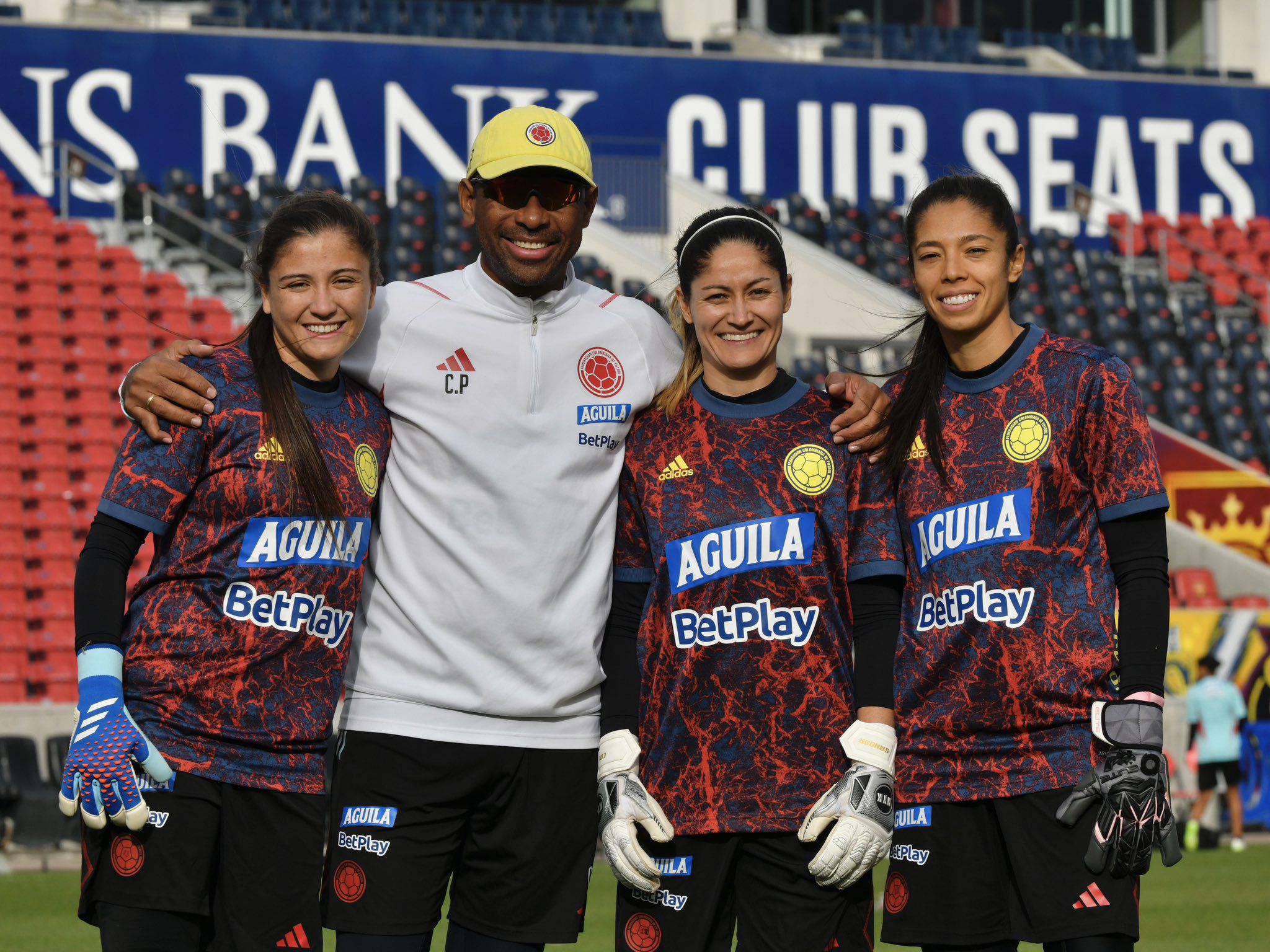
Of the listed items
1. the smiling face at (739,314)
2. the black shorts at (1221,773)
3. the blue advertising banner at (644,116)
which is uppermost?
the blue advertising banner at (644,116)

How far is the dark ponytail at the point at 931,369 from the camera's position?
3.81m

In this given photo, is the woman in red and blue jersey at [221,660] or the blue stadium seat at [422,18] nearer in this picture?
the woman in red and blue jersey at [221,660]

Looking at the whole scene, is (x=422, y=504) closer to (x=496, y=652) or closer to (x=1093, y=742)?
(x=496, y=652)

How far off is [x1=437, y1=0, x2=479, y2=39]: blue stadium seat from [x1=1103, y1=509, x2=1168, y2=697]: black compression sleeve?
20.0 m

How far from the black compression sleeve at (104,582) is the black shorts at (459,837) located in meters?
0.62

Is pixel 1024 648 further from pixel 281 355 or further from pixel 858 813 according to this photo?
pixel 281 355

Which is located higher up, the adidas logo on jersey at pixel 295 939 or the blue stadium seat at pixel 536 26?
the blue stadium seat at pixel 536 26

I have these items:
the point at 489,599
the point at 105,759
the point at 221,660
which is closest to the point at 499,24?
the point at 489,599

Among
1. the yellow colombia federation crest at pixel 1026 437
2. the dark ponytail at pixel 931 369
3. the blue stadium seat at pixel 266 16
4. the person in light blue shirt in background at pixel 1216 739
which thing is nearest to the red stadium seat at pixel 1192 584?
the person in light blue shirt in background at pixel 1216 739

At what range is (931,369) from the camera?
3896 mm

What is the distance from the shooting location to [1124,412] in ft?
12.0

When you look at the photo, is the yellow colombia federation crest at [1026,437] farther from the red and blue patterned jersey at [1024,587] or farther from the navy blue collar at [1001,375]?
the navy blue collar at [1001,375]

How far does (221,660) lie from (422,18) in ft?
67.2

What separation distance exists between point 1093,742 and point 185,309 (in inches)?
592
